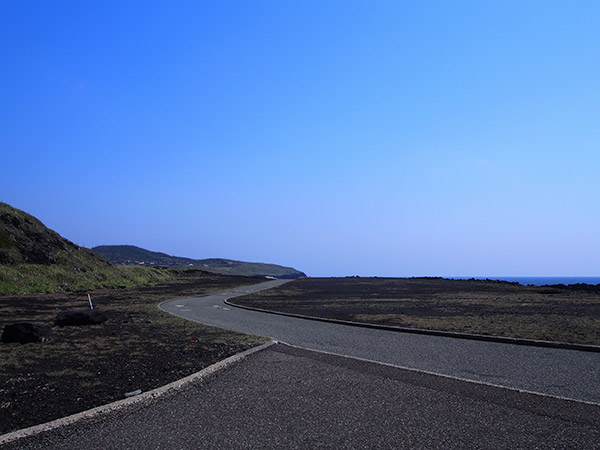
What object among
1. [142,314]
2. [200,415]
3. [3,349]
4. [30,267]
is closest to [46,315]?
[142,314]

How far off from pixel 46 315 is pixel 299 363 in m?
14.1

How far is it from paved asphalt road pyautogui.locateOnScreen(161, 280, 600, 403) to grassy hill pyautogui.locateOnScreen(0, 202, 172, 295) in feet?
93.4

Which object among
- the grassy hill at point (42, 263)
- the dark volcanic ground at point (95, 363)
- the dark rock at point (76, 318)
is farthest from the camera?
the grassy hill at point (42, 263)

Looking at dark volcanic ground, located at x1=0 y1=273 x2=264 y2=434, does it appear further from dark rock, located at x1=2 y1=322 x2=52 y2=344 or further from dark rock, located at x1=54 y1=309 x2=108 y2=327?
dark rock, located at x1=54 y1=309 x2=108 y2=327

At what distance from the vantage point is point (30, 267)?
1542 inches

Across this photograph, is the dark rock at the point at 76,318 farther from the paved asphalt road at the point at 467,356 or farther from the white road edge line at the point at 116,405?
the white road edge line at the point at 116,405

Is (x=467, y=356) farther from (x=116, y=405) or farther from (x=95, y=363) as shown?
(x=95, y=363)

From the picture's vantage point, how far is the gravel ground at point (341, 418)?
5.07m

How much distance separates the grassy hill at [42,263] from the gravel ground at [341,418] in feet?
A: 105

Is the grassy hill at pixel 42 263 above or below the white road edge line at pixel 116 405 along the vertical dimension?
above

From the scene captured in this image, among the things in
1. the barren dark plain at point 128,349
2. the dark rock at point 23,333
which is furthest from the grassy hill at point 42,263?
the dark rock at point 23,333

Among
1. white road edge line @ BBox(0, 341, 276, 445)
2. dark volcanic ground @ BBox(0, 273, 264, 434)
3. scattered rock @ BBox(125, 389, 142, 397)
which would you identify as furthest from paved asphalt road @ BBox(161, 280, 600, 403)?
scattered rock @ BBox(125, 389, 142, 397)

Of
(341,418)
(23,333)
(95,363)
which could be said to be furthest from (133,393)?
(23,333)

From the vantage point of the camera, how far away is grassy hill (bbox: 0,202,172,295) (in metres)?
35.9
